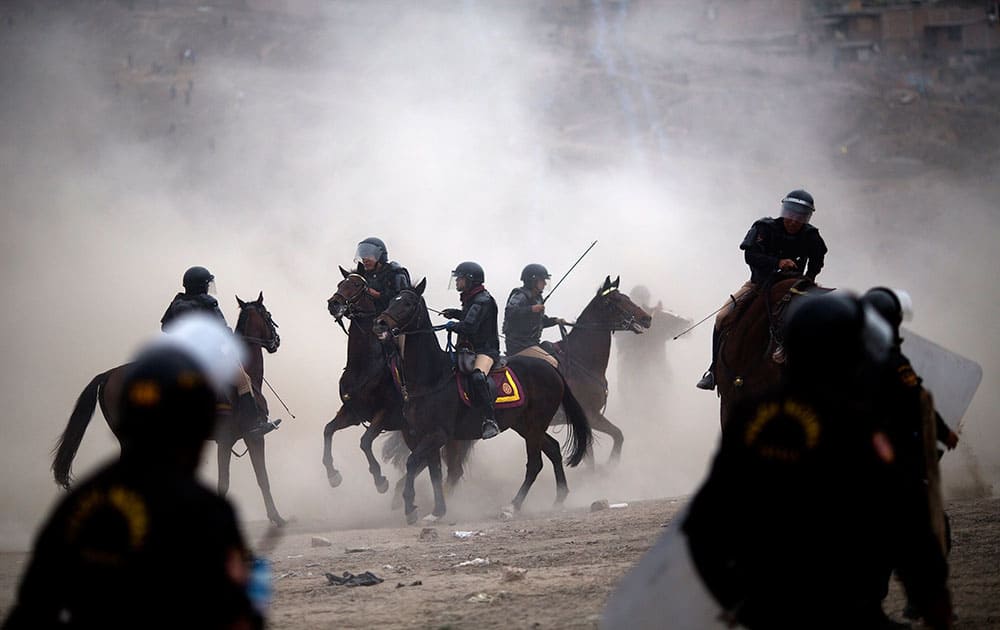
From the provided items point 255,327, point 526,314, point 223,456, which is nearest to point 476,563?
point 223,456

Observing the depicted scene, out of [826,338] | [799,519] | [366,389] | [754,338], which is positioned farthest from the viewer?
[366,389]

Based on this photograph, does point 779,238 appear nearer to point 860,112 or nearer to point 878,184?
point 878,184

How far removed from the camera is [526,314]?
1603 centimetres

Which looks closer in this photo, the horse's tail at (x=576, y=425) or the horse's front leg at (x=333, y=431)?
the horse's front leg at (x=333, y=431)

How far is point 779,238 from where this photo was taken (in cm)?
1015

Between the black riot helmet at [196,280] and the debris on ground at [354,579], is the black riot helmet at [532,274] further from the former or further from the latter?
the debris on ground at [354,579]

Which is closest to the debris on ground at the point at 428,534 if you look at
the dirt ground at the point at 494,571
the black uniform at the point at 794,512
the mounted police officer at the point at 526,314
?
the dirt ground at the point at 494,571

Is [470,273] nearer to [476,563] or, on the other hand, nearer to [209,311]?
[209,311]

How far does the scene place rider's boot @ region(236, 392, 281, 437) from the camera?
1277 centimetres

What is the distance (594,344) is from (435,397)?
13.1 feet

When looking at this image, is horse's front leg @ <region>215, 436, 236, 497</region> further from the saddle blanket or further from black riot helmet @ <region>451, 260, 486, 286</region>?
black riot helmet @ <region>451, 260, 486, 286</region>

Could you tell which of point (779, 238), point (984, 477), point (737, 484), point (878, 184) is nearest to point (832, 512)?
point (737, 484)

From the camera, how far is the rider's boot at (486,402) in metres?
13.1

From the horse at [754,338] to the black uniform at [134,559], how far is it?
6954 millimetres
